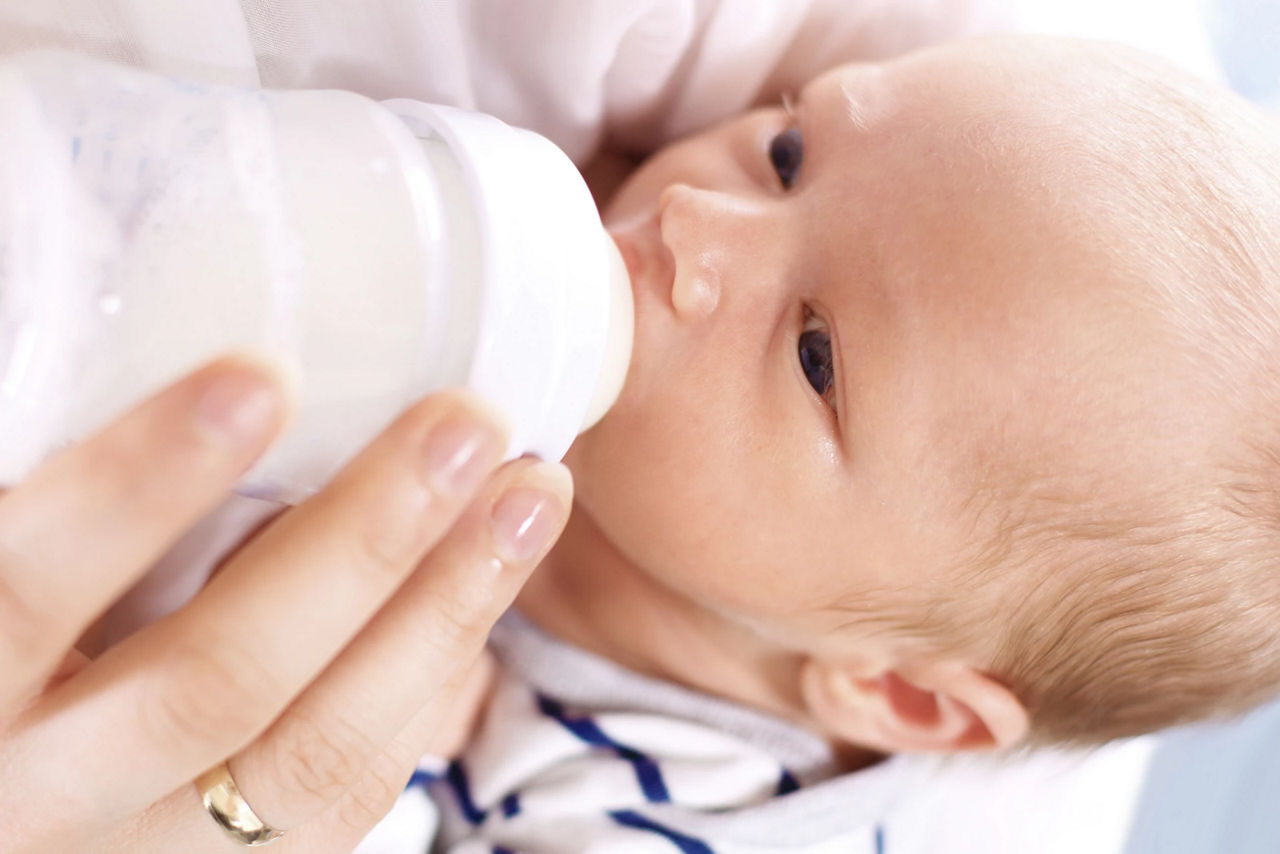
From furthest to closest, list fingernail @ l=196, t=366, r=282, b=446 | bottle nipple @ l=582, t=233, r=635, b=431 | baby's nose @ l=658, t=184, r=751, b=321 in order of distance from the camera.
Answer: baby's nose @ l=658, t=184, r=751, b=321 < bottle nipple @ l=582, t=233, r=635, b=431 < fingernail @ l=196, t=366, r=282, b=446

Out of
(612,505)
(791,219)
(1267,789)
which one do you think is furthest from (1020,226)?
(1267,789)

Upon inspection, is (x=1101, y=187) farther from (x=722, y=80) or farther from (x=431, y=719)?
(x=431, y=719)

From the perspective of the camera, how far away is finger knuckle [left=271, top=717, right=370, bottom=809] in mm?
640

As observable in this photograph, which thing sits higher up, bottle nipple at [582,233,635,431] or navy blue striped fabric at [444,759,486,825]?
bottle nipple at [582,233,635,431]

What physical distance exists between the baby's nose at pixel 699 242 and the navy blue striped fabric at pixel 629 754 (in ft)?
1.85

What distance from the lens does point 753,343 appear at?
86 cm

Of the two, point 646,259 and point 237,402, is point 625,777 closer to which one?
point 646,259

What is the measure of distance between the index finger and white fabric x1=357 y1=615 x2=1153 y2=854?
66 cm

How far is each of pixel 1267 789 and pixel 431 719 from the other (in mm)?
1270

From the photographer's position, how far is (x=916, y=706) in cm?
105

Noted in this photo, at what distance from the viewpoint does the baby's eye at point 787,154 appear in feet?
3.22

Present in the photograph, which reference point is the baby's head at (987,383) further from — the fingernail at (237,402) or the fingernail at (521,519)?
the fingernail at (237,402)

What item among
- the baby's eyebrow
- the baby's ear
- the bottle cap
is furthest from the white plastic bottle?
the baby's ear

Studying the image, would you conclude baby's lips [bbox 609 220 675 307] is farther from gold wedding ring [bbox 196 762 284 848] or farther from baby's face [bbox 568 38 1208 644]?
gold wedding ring [bbox 196 762 284 848]
